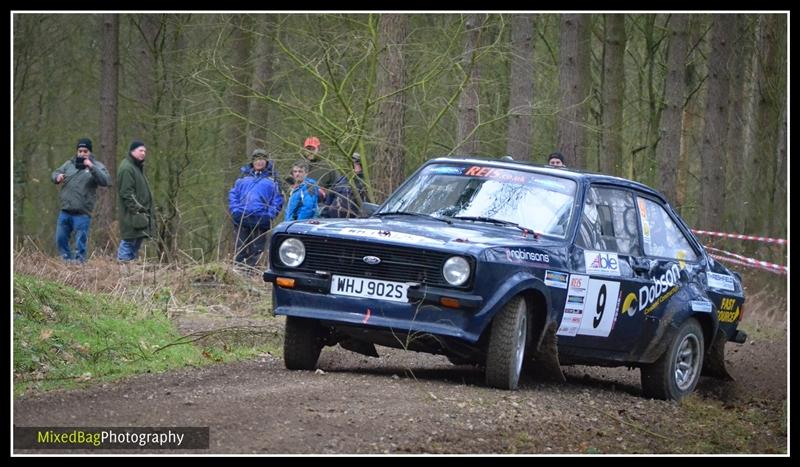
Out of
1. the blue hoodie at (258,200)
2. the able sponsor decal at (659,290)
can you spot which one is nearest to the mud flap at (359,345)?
the able sponsor decal at (659,290)

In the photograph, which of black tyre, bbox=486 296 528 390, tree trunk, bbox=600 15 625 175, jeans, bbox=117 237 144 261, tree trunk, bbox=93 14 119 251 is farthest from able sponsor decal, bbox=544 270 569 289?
tree trunk, bbox=93 14 119 251

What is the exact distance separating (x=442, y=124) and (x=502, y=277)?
1277cm

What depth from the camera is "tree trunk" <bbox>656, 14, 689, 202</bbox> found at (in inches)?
866

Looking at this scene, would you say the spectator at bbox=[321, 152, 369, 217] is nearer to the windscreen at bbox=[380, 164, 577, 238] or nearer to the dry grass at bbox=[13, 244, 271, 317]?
the dry grass at bbox=[13, 244, 271, 317]

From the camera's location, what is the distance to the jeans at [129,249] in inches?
675

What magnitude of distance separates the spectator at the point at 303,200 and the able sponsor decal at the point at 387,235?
19.9 feet

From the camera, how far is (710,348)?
37.8 feet

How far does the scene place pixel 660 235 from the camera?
35.9 feet

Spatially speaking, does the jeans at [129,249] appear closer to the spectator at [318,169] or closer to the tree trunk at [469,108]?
the spectator at [318,169]

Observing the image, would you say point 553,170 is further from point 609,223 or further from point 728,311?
point 728,311

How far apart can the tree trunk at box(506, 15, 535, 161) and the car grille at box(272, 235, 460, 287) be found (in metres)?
10.5

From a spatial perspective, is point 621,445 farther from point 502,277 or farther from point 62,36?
point 62,36

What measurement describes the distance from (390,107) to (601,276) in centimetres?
662

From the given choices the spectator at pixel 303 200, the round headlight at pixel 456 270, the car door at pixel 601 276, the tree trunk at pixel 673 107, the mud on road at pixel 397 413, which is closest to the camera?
the mud on road at pixel 397 413
